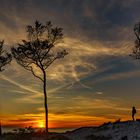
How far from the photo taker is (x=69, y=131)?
229ft

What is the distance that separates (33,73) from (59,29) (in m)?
8.77

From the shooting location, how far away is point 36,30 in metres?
68.9

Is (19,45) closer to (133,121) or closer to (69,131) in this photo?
(69,131)

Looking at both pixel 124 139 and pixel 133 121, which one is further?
pixel 133 121

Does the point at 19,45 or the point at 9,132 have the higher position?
the point at 19,45

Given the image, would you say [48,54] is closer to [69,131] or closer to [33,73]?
[33,73]

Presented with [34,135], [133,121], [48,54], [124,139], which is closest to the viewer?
[124,139]

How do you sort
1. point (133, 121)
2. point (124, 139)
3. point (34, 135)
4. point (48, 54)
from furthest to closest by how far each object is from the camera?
1. point (48, 54)
2. point (133, 121)
3. point (34, 135)
4. point (124, 139)

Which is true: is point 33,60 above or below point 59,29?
below

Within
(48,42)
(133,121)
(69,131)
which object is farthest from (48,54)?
(133,121)

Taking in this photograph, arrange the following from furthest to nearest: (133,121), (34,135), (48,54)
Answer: (48,54) < (133,121) < (34,135)

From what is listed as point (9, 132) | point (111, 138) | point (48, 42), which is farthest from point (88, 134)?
point (48, 42)

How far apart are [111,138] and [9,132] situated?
17433 mm

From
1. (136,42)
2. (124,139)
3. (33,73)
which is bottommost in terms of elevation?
(124,139)
